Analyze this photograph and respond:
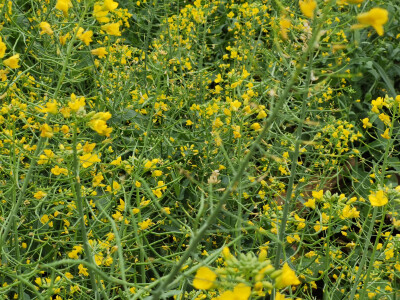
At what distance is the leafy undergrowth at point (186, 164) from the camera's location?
1365 millimetres

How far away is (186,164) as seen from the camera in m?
2.99

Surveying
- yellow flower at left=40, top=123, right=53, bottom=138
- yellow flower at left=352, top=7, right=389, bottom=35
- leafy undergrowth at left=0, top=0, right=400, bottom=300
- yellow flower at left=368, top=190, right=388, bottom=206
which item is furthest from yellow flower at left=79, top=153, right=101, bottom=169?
yellow flower at left=368, top=190, right=388, bottom=206

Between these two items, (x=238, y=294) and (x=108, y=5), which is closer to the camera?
(x=238, y=294)

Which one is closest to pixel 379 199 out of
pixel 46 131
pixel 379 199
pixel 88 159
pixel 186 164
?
pixel 379 199

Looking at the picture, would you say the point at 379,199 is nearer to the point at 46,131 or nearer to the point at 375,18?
the point at 375,18

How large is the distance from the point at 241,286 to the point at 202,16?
9.38ft

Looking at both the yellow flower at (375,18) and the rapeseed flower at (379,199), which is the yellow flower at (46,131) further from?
the rapeseed flower at (379,199)

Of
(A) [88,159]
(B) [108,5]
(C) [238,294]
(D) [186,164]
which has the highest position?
(B) [108,5]

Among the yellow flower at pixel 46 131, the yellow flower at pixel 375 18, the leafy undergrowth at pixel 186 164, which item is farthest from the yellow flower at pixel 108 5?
the yellow flower at pixel 375 18

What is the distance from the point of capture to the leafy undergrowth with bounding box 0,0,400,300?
1.37m

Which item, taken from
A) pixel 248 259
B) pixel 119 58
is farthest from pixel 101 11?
pixel 119 58

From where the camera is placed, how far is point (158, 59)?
296 centimetres

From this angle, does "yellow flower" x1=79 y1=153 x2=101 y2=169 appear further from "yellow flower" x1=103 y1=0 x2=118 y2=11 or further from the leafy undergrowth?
"yellow flower" x1=103 y1=0 x2=118 y2=11

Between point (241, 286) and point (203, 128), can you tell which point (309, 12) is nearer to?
point (241, 286)
